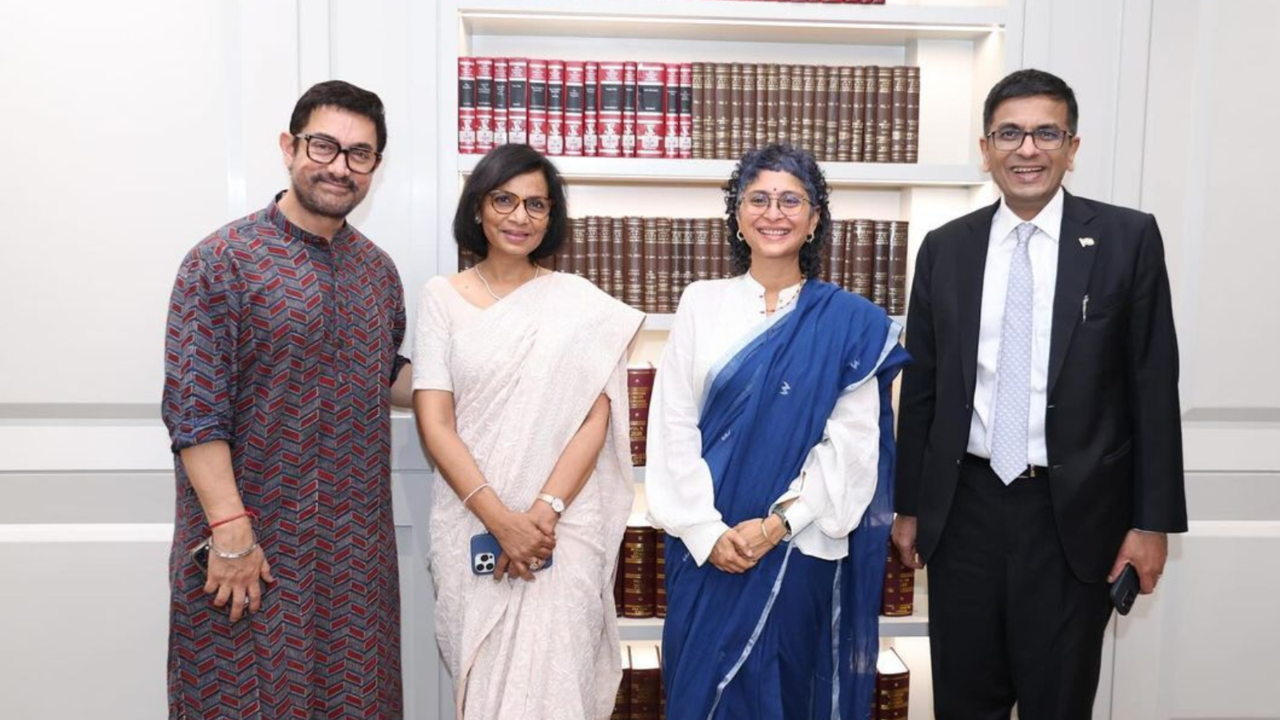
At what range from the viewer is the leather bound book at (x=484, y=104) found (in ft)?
7.68

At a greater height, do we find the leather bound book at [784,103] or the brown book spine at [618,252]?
the leather bound book at [784,103]

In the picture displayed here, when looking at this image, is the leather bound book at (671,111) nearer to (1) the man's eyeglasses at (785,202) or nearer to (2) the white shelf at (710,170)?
(2) the white shelf at (710,170)

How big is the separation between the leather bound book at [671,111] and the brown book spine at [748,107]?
172 mm

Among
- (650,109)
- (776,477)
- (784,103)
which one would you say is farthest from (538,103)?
(776,477)

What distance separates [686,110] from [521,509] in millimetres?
1136

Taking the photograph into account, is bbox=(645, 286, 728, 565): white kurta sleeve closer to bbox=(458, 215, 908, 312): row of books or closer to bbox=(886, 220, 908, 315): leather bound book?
bbox=(458, 215, 908, 312): row of books

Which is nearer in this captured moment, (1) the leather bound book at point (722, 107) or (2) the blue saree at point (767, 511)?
(2) the blue saree at point (767, 511)

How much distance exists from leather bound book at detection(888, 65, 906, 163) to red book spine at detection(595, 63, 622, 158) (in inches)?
28.5

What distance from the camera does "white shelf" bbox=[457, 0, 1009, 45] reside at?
2330 millimetres

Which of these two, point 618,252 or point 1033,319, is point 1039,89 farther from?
point 618,252

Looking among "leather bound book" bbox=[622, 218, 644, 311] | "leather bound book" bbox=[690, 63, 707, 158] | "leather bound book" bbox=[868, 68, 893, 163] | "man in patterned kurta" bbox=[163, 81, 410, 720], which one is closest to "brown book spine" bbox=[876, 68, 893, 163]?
"leather bound book" bbox=[868, 68, 893, 163]

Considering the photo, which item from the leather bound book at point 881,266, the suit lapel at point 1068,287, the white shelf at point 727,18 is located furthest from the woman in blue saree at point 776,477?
the white shelf at point 727,18

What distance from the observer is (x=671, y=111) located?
7.86ft

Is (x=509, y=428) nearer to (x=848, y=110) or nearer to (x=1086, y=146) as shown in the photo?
(x=848, y=110)
